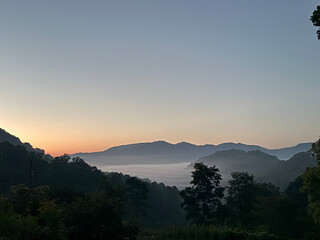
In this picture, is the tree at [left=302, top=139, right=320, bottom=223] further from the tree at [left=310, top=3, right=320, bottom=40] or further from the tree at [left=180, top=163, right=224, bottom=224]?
the tree at [left=180, top=163, right=224, bottom=224]

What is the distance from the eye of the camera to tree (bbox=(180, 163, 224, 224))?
35938mm

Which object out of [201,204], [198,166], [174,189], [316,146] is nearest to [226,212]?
[201,204]

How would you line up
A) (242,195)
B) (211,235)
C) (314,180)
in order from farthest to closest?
(242,195), (211,235), (314,180)

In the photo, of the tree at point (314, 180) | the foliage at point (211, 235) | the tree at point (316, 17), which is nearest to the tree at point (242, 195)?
the foliage at point (211, 235)

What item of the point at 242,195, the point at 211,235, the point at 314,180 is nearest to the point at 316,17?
the point at 314,180

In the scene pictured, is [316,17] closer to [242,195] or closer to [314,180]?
[314,180]

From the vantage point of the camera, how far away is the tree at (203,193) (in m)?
35.9

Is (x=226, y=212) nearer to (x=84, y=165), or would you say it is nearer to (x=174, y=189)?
(x=84, y=165)

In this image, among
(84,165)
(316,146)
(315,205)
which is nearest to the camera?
(316,146)

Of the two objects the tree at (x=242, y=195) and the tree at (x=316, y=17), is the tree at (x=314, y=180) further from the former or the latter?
the tree at (x=242, y=195)

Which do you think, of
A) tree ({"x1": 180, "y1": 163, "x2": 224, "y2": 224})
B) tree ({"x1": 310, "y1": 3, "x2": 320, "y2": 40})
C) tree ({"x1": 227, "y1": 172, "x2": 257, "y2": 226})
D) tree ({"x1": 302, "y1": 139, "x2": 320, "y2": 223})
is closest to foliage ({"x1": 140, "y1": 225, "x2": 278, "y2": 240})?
tree ({"x1": 302, "y1": 139, "x2": 320, "y2": 223})

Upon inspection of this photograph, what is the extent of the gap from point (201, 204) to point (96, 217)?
2575cm

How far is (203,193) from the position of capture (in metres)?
36.0

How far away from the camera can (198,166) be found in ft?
120
